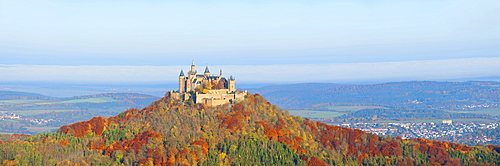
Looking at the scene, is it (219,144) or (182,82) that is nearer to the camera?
(219,144)

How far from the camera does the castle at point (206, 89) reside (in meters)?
123

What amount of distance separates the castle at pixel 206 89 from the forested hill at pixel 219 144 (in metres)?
1.89

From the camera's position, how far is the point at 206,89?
4884 inches

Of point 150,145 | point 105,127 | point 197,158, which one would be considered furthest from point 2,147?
point 197,158

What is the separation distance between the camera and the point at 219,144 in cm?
11044

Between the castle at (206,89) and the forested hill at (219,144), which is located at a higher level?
the castle at (206,89)

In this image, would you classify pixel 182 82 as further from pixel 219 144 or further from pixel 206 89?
pixel 219 144

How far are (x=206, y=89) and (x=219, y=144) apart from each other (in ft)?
56.3

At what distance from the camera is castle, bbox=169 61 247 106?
405 ft

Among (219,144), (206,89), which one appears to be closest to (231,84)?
(206,89)

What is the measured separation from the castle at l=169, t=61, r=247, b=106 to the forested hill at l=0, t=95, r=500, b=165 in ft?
6.19

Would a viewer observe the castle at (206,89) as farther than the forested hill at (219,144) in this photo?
Yes

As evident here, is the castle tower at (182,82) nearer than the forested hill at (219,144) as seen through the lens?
No

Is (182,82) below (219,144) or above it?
above
